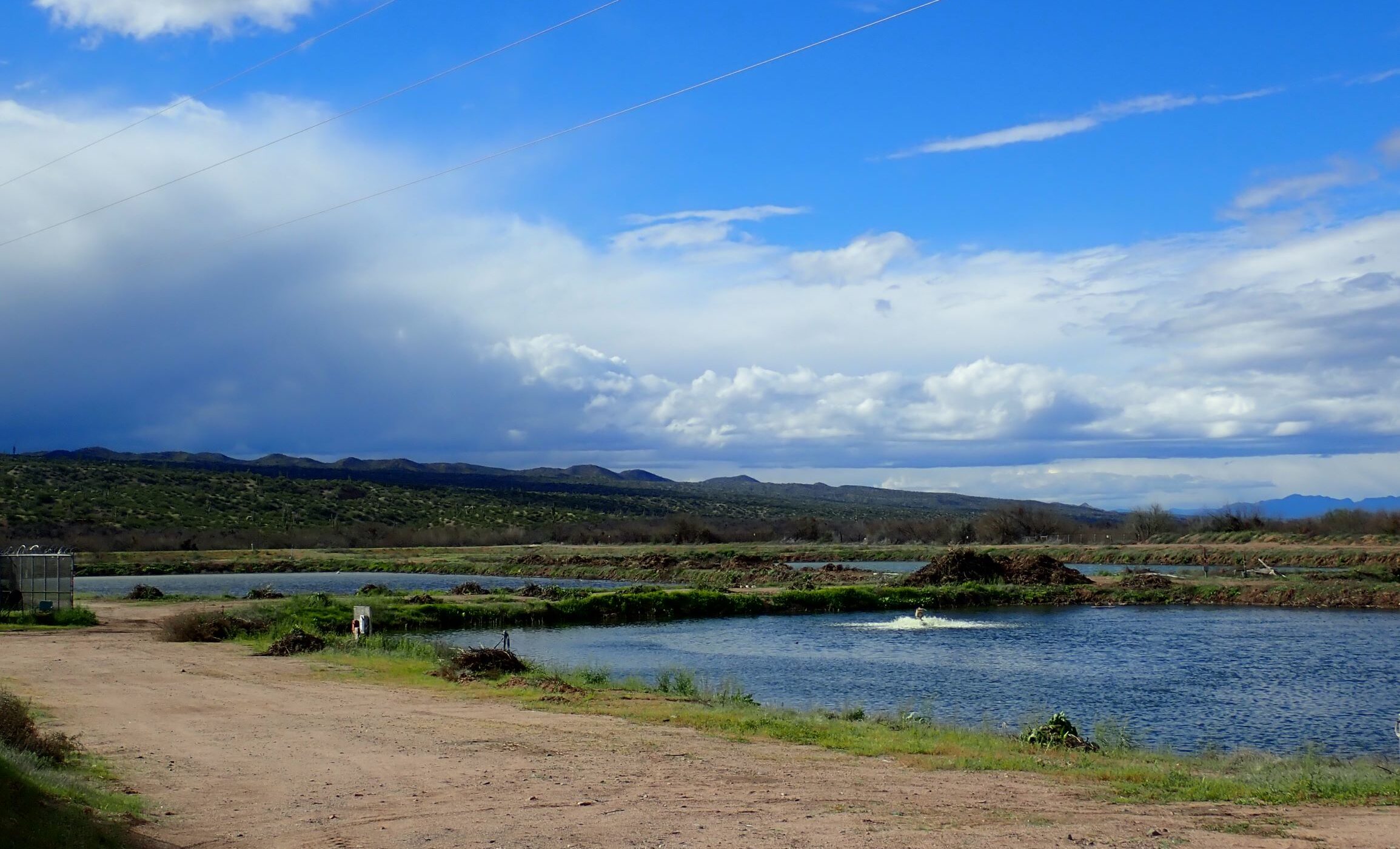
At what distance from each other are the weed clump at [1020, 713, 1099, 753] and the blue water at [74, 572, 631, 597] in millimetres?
40093

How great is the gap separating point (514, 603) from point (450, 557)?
3864 centimetres

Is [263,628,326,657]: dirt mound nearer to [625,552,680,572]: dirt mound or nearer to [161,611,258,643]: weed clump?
[161,611,258,643]: weed clump

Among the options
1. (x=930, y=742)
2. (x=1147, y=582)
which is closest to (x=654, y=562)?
(x=1147, y=582)

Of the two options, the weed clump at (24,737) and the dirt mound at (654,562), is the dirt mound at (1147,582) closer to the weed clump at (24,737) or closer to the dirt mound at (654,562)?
the dirt mound at (654,562)

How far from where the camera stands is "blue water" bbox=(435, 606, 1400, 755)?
20.6 metres

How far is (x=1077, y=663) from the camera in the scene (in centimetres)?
2897

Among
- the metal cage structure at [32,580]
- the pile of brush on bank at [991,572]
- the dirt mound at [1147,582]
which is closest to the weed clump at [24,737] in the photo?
the metal cage structure at [32,580]

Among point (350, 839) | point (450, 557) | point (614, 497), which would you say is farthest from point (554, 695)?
point (614, 497)

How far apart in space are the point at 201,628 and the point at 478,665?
40.3ft

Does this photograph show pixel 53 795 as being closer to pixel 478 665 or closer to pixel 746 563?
pixel 478 665

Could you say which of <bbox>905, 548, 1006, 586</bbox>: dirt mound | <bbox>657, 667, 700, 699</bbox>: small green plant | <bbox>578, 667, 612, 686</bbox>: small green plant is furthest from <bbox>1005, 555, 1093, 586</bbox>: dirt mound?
<bbox>578, 667, 612, 686</bbox>: small green plant

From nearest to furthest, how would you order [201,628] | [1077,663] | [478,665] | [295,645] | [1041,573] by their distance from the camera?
[478,665]
[295,645]
[1077,663]
[201,628]
[1041,573]

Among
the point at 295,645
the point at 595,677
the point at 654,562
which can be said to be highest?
the point at 295,645

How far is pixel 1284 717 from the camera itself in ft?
68.3
